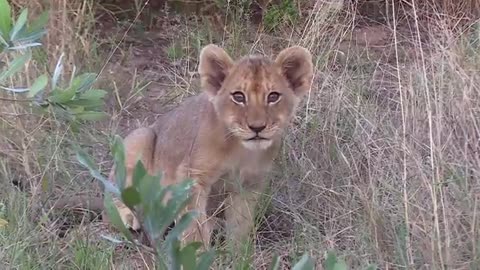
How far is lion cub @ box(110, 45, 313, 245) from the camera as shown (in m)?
3.40

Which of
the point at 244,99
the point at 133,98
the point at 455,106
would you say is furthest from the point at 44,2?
the point at 455,106

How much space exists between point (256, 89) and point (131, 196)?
215cm

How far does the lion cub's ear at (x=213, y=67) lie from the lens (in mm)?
3553

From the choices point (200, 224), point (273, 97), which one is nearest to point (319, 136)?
point (273, 97)

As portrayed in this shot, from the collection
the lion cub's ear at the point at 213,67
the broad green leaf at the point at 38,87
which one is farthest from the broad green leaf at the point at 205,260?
the lion cub's ear at the point at 213,67

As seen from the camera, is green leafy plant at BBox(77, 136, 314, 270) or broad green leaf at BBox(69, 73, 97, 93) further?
broad green leaf at BBox(69, 73, 97, 93)

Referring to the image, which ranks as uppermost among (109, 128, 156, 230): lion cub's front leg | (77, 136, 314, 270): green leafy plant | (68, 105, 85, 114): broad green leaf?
(77, 136, 314, 270): green leafy plant

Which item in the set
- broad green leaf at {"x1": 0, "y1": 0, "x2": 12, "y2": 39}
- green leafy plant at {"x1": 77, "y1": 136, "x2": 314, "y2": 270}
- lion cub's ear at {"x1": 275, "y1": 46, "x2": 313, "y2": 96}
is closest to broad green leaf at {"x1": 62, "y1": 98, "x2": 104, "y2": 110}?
broad green leaf at {"x1": 0, "y1": 0, "x2": 12, "y2": 39}

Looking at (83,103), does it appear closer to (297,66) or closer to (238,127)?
(238,127)

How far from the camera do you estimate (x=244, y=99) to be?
135 inches

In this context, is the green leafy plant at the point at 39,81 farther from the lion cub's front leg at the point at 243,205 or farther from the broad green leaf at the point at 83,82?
the lion cub's front leg at the point at 243,205

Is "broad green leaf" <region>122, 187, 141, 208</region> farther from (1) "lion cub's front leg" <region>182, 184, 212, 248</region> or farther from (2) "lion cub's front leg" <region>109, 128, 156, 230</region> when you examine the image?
(2) "lion cub's front leg" <region>109, 128, 156, 230</region>

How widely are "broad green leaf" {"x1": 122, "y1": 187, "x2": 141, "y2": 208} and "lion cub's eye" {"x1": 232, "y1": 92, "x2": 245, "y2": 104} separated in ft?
7.00

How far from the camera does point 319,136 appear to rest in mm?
4016
